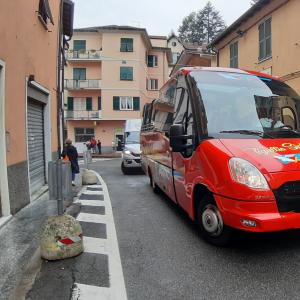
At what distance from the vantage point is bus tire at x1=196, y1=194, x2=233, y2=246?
15.8 ft

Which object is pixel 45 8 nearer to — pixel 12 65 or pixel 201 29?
pixel 12 65

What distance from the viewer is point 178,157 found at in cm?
620

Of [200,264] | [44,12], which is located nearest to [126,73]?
[44,12]

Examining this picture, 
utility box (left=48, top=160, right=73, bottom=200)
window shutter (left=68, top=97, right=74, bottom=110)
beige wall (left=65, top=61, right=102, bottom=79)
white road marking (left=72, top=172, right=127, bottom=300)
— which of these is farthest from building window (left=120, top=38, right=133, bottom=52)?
utility box (left=48, top=160, right=73, bottom=200)

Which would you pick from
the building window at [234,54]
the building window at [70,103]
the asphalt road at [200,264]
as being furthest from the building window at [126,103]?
the asphalt road at [200,264]

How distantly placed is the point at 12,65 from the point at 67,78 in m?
37.5

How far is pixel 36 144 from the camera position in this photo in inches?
412

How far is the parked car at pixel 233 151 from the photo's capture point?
4227 mm

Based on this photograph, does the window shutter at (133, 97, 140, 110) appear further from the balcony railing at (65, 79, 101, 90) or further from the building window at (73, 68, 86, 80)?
the building window at (73, 68, 86, 80)

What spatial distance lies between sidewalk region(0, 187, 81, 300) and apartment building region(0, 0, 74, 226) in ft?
0.95

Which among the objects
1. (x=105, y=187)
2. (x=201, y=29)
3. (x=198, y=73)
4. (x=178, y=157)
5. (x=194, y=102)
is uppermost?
(x=201, y=29)

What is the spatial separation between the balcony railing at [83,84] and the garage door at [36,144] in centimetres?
3214

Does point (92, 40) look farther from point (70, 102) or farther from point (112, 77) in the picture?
point (70, 102)

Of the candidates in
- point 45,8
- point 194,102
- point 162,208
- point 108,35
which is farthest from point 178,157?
point 108,35
